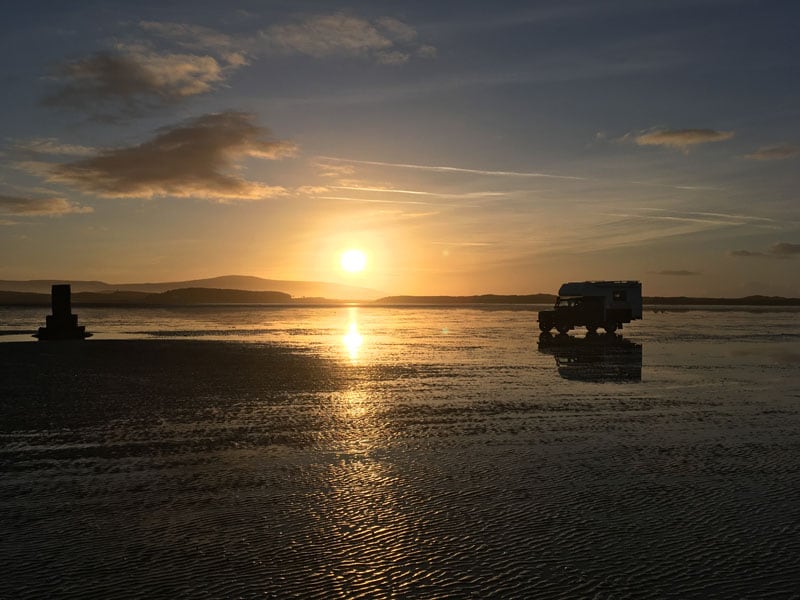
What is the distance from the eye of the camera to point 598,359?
24.2m

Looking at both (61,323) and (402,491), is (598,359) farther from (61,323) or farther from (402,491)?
(61,323)

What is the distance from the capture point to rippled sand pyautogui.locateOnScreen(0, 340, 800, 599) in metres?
5.11

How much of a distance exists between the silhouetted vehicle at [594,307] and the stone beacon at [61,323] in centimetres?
2744

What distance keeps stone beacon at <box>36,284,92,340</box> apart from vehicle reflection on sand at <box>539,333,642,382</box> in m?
25.6

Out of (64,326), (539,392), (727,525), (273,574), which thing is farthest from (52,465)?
(64,326)

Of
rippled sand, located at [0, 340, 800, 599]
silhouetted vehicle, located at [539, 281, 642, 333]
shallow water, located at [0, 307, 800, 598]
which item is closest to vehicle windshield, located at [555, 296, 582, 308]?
silhouetted vehicle, located at [539, 281, 642, 333]

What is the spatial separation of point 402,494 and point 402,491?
12 centimetres

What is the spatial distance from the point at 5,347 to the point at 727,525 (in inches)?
1255

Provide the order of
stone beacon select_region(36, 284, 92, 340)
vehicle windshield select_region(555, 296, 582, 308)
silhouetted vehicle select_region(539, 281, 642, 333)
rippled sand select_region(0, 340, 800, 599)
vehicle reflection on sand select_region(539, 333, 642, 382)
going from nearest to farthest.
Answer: rippled sand select_region(0, 340, 800, 599), vehicle reflection on sand select_region(539, 333, 642, 382), stone beacon select_region(36, 284, 92, 340), silhouetted vehicle select_region(539, 281, 642, 333), vehicle windshield select_region(555, 296, 582, 308)

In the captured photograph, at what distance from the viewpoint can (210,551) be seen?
5586mm

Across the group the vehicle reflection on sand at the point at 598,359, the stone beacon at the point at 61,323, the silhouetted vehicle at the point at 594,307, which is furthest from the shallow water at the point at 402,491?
the silhouetted vehicle at the point at 594,307

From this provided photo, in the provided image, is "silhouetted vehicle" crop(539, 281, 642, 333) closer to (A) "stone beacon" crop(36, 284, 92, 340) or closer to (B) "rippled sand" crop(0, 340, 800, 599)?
(B) "rippled sand" crop(0, 340, 800, 599)

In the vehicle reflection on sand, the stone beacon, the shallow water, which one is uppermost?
the stone beacon

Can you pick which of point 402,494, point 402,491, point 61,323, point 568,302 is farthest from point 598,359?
point 61,323
